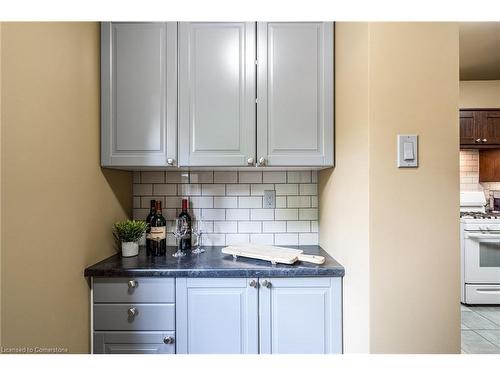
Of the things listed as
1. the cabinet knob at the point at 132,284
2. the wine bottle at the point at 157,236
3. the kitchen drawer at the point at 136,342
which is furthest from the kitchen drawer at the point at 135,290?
the wine bottle at the point at 157,236

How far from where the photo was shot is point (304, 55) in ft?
4.76

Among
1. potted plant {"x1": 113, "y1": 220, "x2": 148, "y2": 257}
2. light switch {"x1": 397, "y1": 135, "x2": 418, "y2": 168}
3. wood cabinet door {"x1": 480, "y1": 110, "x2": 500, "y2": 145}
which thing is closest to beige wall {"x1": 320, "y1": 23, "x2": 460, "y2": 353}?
light switch {"x1": 397, "y1": 135, "x2": 418, "y2": 168}

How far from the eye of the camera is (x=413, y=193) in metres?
1.00

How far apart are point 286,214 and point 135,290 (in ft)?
3.34

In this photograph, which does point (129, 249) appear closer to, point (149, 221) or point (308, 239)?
point (149, 221)

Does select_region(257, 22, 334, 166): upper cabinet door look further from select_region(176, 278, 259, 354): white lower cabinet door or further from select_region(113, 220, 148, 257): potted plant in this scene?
select_region(113, 220, 148, 257): potted plant

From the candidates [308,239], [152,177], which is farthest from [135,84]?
[308,239]

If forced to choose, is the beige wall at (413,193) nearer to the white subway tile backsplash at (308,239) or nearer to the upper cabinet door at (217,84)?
the upper cabinet door at (217,84)

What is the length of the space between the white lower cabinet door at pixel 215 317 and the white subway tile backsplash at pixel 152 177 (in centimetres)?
77

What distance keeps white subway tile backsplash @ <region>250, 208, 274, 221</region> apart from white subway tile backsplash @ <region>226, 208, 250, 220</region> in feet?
0.11

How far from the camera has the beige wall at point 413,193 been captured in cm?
99
